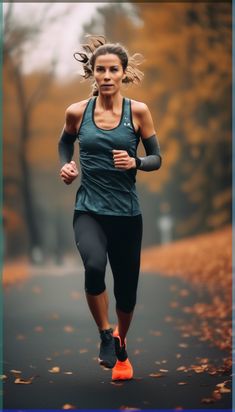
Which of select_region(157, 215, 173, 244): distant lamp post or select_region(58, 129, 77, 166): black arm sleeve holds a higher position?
select_region(157, 215, 173, 244): distant lamp post

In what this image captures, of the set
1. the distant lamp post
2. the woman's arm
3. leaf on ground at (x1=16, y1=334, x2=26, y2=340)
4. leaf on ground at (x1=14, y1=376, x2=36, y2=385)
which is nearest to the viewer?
the woman's arm

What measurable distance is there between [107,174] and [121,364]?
4.79ft

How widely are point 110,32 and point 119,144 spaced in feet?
59.1

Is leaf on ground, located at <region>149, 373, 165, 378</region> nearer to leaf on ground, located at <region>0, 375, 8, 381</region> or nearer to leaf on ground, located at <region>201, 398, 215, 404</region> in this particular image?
leaf on ground, located at <region>201, 398, 215, 404</region>

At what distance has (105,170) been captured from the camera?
16.8 feet

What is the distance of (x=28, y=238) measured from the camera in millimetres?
26578

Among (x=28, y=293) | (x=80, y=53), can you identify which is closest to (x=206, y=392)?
(x=80, y=53)

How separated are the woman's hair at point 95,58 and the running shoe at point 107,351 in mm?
1722

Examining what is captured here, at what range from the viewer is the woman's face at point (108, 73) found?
5156 mm

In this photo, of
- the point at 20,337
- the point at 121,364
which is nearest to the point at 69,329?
the point at 20,337

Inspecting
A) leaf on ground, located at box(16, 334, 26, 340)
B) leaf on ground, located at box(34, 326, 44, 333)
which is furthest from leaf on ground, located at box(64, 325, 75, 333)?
leaf on ground, located at box(16, 334, 26, 340)

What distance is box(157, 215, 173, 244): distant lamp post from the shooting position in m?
25.2

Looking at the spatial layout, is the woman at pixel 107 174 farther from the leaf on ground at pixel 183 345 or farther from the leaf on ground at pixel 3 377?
the leaf on ground at pixel 183 345

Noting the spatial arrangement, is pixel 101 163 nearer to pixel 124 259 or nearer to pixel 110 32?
pixel 124 259
